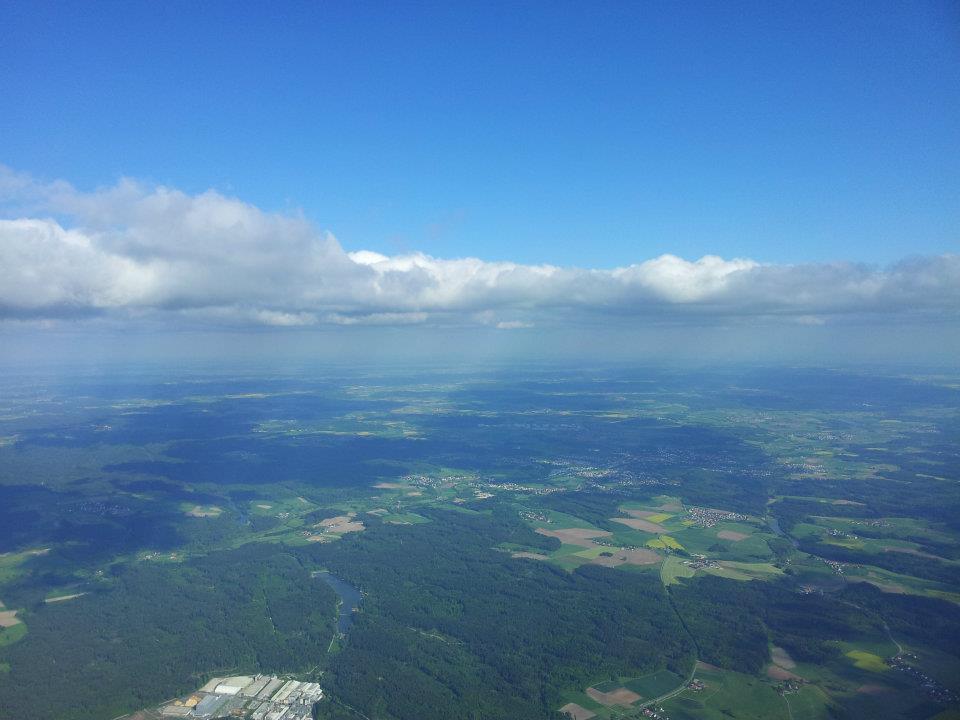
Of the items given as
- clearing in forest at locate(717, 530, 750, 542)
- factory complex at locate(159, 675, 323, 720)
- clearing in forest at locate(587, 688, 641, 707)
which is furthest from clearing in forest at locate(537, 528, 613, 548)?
factory complex at locate(159, 675, 323, 720)

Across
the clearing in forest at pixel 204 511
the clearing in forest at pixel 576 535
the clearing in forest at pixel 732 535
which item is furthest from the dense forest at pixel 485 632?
the clearing in forest at pixel 204 511

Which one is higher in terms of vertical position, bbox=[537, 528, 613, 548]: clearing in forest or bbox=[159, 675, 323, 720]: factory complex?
bbox=[159, 675, 323, 720]: factory complex

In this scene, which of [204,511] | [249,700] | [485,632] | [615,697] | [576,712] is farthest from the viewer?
[204,511]

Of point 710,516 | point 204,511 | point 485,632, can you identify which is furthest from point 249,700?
point 710,516

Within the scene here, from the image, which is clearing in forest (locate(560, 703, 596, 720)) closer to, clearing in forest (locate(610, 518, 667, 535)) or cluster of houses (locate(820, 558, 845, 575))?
cluster of houses (locate(820, 558, 845, 575))

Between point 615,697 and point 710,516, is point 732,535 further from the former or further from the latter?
point 615,697

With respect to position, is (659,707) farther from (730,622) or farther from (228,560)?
(228,560)

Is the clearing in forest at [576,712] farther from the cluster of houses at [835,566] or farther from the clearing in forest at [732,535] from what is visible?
the clearing in forest at [732,535]

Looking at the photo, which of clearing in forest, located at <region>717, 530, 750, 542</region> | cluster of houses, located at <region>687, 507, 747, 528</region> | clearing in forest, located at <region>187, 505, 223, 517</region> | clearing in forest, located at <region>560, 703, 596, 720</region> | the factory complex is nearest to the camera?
clearing in forest, located at <region>560, 703, 596, 720</region>

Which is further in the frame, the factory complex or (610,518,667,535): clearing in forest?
(610,518,667,535): clearing in forest

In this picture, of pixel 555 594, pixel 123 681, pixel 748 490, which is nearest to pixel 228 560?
pixel 123 681
